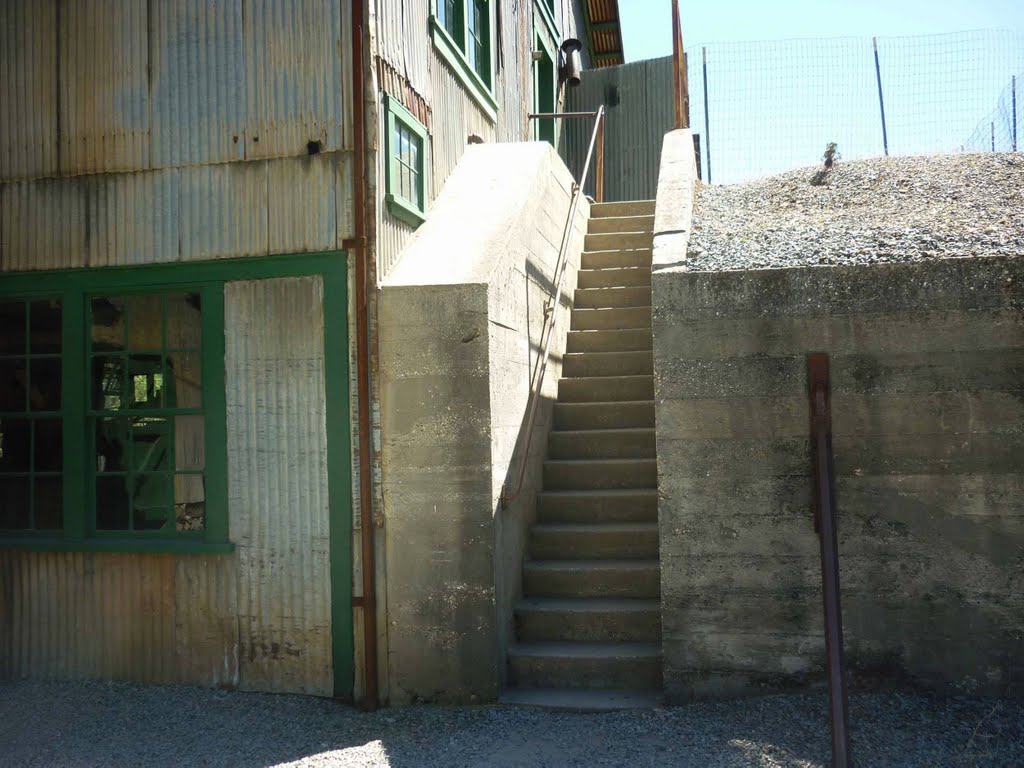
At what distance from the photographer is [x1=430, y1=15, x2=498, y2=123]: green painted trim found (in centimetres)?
773

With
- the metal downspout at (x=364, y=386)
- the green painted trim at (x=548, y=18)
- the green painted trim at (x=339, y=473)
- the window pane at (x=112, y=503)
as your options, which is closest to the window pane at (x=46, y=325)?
the window pane at (x=112, y=503)

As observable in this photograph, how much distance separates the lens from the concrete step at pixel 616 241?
31.1 ft

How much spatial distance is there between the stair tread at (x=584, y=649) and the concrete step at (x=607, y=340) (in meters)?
2.94

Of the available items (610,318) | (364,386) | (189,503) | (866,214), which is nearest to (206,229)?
(364,386)

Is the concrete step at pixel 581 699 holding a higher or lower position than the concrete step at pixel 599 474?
lower

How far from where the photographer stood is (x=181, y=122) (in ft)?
21.0

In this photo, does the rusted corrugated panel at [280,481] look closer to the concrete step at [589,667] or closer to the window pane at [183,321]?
the window pane at [183,321]

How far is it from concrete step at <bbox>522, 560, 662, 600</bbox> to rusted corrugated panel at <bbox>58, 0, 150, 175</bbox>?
3.86 metres

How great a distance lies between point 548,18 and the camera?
13.8m

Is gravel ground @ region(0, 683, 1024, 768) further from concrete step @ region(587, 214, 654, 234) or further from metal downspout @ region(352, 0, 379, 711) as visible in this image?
concrete step @ region(587, 214, 654, 234)

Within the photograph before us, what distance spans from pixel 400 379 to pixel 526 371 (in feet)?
4.13

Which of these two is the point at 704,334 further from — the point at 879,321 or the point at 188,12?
the point at 188,12

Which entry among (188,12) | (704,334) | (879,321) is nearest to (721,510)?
(704,334)

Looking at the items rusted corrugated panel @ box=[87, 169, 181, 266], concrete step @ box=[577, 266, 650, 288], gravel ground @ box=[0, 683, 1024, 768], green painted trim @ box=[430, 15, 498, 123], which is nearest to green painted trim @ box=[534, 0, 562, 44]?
green painted trim @ box=[430, 15, 498, 123]
